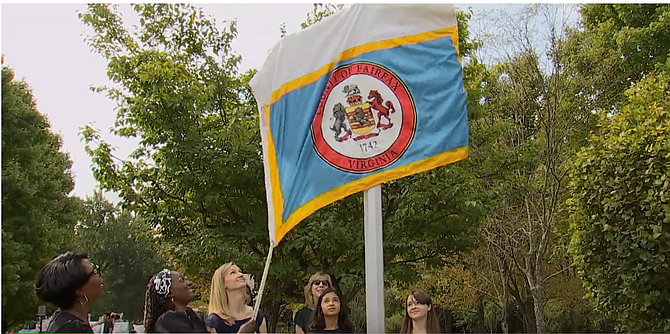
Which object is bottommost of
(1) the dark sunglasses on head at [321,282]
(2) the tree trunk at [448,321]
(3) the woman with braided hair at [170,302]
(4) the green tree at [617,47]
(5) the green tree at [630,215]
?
(2) the tree trunk at [448,321]

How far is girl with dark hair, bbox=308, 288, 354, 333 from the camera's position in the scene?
3.86 metres

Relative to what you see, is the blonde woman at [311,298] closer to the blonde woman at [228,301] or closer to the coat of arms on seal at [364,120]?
the blonde woman at [228,301]

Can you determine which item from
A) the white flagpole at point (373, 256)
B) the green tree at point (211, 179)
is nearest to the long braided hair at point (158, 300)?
the white flagpole at point (373, 256)

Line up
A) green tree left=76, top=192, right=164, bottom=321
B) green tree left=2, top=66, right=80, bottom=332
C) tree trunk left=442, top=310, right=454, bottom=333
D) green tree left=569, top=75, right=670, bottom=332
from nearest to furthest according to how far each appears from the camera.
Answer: green tree left=569, top=75, right=670, bottom=332 < green tree left=2, top=66, right=80, bottom=332 < tree trunk left=442, top=310, right=454, bottom=333 < green tree left=76, top=192, right=164, bottom=321

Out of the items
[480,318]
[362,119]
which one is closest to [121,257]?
[480,318]

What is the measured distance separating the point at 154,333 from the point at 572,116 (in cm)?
902

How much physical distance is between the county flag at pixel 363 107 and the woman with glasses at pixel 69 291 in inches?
40.9

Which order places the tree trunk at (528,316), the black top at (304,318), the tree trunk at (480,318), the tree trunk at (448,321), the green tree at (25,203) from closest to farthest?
the black top at (304,318), the tree trunk at (528,316), the green tree at (25,203), the tree trunk at (480,318), the tree trunk at (448,321)

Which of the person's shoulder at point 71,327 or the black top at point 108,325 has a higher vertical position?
the person's shoulder at point 71,327

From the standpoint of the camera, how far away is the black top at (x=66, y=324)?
2.76m

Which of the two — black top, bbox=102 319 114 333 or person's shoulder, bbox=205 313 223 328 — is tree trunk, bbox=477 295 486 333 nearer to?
black top, bbox=102 319 114 333

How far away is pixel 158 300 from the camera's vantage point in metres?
3.35

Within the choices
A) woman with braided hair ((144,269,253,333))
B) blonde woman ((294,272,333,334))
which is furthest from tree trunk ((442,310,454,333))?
woman with braided hair ((144,269,253,333))

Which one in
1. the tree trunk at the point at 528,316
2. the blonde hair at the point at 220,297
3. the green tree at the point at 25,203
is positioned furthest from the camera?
the green tree at the point at 25,203
